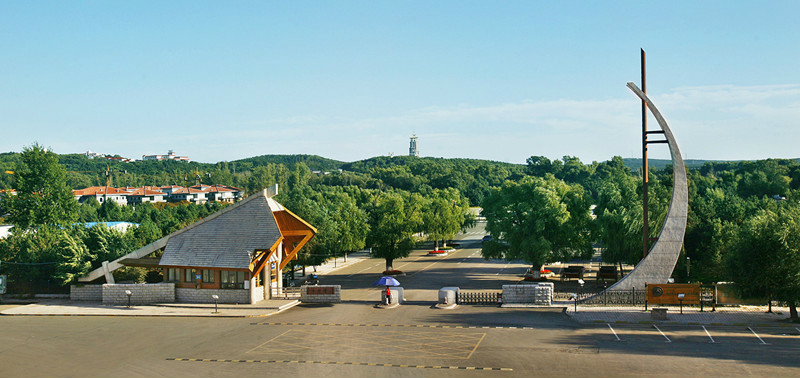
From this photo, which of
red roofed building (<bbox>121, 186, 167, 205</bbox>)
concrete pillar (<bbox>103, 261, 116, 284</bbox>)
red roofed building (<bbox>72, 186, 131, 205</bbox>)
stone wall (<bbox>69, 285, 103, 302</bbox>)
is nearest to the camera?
concrete pillar (<bbox>103, 261, 116, 284</bbox>)

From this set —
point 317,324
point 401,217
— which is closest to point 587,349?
point 317,324

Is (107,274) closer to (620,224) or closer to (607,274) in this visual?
(620,224)

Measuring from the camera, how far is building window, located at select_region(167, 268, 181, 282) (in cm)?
4156

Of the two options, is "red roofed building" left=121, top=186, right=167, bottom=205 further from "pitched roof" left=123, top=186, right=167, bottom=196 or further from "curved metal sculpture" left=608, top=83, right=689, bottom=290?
"curved metal sculpture" left=608, top=83, right=689, bottom=290

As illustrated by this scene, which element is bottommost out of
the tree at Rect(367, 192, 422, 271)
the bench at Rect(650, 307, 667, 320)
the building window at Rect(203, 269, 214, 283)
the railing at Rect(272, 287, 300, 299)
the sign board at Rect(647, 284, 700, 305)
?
the railing at Rect(272, 287, 300, 299)

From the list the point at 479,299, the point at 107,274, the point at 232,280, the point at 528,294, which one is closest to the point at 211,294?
the point at 232,280

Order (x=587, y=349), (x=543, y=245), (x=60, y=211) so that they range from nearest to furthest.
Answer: (x=587, y=349) → (x=543, y=245) → (x=60, y=211)

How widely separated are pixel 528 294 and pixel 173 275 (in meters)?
23.2

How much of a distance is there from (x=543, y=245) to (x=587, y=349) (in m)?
20.3

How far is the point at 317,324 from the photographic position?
33656mm

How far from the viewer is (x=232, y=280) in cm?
4059

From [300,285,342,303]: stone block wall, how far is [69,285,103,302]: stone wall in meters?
14.2

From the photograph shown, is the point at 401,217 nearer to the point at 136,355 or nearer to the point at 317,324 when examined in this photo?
the point at 317,324

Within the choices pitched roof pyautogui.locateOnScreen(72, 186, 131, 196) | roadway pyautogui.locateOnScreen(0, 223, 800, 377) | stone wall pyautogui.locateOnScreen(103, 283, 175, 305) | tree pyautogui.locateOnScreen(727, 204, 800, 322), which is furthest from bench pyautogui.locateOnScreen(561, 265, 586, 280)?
pitched roof pyautogui.locateOnScreen(72, 186, 131, 196)
